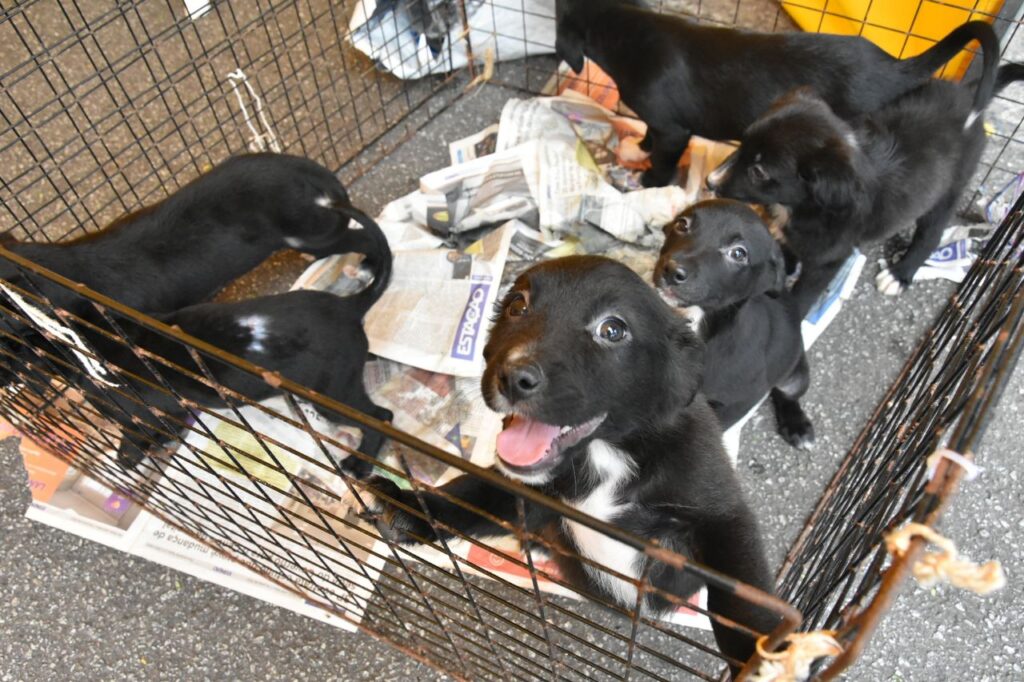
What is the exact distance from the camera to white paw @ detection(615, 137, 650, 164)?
7.73 feet

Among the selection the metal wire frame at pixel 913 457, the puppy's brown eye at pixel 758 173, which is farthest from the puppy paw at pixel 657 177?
the metal wire frame at pixel 913 457

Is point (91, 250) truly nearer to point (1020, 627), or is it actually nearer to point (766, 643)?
point (766, 643)

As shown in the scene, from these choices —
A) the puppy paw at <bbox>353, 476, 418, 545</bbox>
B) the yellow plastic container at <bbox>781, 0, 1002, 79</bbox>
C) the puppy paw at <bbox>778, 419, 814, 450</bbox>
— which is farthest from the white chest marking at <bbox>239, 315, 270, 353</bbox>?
the yellow plastic container at <bbox>781, 0, 1002, 79</bbox>

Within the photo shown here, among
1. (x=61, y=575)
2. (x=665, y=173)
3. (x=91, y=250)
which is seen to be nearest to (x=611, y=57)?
(x=665, y=173)

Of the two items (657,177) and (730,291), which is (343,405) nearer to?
(730,291)

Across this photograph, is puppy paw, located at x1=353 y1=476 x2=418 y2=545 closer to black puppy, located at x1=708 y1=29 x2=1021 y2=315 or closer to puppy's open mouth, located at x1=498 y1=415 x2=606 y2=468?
puppy's open mouth, located at x1=498 y1=415 x2=606 y2=468

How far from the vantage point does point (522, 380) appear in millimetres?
940

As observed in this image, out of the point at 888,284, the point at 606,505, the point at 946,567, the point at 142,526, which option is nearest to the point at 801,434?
the point at 888,284

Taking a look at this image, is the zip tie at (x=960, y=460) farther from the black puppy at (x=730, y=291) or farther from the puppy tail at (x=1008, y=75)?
the puppy tail at (x=1008, y=75)

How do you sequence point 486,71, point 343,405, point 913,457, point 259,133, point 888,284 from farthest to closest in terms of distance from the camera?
point 486,71
point 259,133
point 888,284
point 913,457
point 343,405

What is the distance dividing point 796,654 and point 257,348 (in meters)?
1.18

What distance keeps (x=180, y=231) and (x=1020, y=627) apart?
1871 millimetres

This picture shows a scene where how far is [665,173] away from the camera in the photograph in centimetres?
220

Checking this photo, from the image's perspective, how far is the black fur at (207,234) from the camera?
5.55 ft
